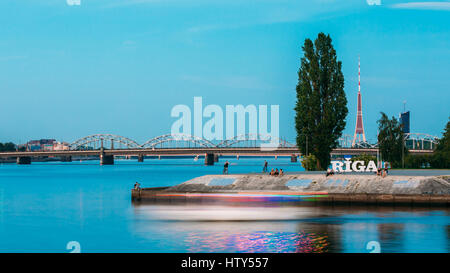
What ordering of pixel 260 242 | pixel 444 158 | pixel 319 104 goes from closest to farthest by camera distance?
pixel 260 242 < pixel 319 104 < pixel 444 158

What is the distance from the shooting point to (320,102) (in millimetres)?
88625

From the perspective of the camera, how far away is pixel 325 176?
2881 inches

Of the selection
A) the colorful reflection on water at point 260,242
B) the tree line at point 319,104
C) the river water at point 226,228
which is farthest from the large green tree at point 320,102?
the colorful reflection on water at point 260,242

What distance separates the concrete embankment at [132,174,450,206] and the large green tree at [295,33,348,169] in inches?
488

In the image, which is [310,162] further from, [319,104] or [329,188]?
[329,188]

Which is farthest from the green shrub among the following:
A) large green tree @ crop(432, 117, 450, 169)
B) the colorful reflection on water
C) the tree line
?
the colorful reflection on water

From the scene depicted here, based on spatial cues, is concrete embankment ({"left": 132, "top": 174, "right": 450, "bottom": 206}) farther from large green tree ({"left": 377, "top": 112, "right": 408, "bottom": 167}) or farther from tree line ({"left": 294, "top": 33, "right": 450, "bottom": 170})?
large green tree ({"left": 377, "top": 112, "right": 408, "bottom": 167})

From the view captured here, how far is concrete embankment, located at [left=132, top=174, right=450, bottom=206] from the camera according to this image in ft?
208

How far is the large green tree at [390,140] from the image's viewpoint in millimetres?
118081

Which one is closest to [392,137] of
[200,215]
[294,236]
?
[200,215]

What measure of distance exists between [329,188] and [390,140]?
176ft

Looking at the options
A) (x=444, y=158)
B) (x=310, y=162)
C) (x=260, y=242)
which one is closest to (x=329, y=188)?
(x=310, y=162)
